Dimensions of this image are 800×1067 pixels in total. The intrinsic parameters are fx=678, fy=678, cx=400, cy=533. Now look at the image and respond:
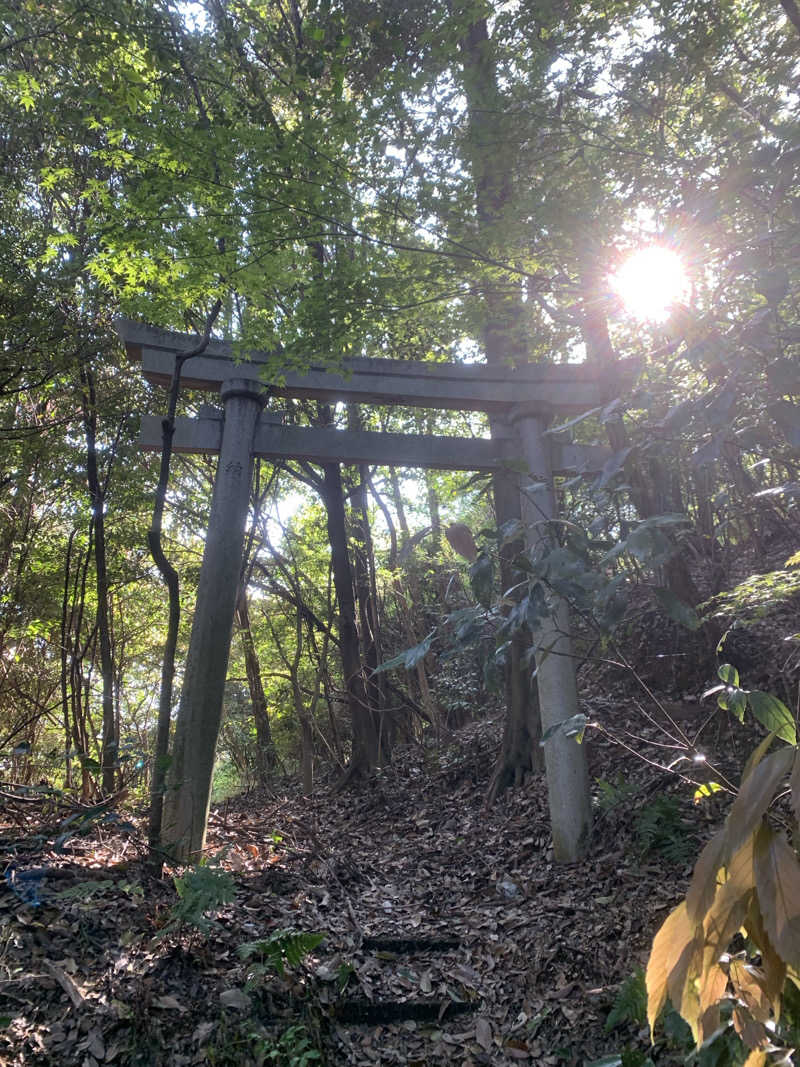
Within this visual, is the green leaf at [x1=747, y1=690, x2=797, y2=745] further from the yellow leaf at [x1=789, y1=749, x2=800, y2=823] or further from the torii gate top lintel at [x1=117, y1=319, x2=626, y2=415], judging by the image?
the torii gate top lintel at [x1=117, y1=319, x2=626, y2=415]

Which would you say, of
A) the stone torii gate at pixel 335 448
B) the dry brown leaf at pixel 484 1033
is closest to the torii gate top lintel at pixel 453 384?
the stone torii gate at pixel 335 448

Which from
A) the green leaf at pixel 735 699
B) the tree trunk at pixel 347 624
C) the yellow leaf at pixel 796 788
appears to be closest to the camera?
the yellow leaf at pixel 796 788

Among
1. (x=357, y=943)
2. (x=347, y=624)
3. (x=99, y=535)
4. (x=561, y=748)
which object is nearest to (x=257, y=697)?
(x=347, y=624)

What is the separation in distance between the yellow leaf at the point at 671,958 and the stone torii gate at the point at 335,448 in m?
3.75

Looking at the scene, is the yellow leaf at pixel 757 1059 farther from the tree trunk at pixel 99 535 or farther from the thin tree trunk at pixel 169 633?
the tree trunk at pixel 99 535

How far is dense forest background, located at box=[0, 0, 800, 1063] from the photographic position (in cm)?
294

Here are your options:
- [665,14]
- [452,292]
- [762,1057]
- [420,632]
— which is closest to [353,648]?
[420,632]

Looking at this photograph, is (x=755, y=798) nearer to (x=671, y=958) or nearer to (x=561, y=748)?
(x=671, y=958)

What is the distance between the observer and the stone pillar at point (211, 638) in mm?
4676

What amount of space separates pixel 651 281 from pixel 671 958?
127 inches

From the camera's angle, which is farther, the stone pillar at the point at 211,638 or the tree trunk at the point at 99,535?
the tree trunk at the point at 99,535

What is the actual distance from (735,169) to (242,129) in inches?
105

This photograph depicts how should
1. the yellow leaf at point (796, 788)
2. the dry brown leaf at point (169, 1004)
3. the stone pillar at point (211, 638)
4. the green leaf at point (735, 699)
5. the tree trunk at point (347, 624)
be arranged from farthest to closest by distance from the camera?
the tree trunk at point (347, 624) → the stone pillar at point (211, 638) → the dry brown leaf at point (169, 1004) → the green leaf at point (735, 699) → the yellow leaf at point (796, 788)

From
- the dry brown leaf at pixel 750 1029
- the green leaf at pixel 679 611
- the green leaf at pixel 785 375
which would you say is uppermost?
the green leaf at pixel 785 375
